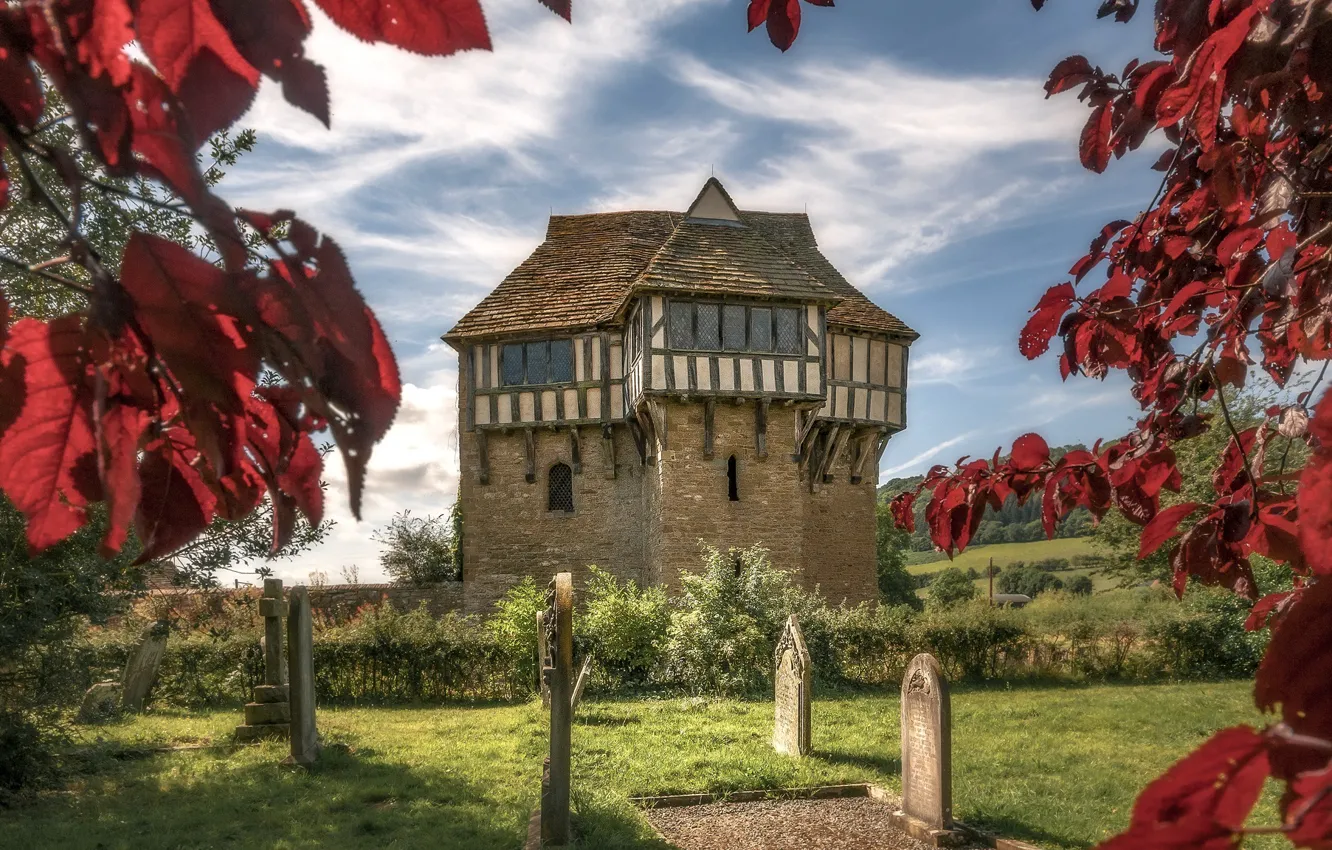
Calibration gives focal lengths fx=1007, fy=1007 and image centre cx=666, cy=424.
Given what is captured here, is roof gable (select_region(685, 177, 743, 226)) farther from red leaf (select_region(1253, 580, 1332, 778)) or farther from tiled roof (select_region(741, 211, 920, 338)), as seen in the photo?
red leaf (select_region(1253, 580, 1332, 778))

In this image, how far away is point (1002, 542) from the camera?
2527 inches

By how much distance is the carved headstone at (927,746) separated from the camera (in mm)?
7766

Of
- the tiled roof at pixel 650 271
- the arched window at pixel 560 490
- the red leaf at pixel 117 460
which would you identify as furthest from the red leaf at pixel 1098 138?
the arched window at pixel 560 490

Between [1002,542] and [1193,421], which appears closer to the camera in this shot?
[1193,421]

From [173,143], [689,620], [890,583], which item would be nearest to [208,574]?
[689,620]

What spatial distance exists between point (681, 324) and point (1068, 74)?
52.1ft

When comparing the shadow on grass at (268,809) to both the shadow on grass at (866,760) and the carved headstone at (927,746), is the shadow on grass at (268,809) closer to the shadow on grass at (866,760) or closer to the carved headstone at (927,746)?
the carved headstone at (927,746)

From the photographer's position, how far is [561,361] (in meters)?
21.3

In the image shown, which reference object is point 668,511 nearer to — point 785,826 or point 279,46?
point 785,826

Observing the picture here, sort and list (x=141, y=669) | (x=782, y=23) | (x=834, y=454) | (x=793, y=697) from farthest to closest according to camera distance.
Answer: (x=834, y=454), (x=141, y=669), (x=793, y=697), (x=782, y=23)

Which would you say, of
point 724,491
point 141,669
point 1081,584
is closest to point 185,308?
point 141,669

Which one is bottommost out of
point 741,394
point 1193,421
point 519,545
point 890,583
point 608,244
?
point 890,583

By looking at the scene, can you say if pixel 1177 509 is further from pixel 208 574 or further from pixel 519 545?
pixel 519 545

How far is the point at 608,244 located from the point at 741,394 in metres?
7.00
